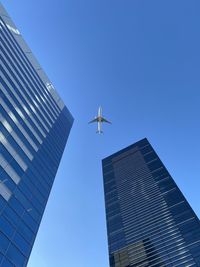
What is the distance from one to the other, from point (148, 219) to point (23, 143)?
202ft

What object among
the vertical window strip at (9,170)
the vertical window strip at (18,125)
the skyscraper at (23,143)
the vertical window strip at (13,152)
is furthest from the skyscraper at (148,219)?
the vertical window strip at (9,170)

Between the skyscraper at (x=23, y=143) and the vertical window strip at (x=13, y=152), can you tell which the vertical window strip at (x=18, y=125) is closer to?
the skyscraper at (x=23, y=143)

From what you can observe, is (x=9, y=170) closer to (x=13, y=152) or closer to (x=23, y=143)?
(x=13, y=152)

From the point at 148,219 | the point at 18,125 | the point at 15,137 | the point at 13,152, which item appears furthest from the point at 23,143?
the point at 148,219

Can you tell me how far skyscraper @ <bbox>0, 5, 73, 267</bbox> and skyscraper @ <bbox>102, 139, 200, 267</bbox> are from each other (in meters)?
39.2

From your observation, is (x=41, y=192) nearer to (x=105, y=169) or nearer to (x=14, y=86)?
(x=14, y=86)

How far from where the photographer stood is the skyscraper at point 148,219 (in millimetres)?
72312

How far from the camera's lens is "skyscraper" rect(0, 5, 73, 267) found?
104ft

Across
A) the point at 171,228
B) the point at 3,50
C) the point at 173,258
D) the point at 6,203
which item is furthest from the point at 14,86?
the point at 171,228

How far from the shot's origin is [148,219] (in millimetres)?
90562

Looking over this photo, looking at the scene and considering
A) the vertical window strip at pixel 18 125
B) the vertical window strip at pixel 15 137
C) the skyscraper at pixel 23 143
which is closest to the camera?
the skyscraper at pixel 23 143

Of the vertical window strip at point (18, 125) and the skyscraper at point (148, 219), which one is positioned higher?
the skyscraper at point (148, 219)

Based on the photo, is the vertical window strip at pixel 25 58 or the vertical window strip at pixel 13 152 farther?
the vertical window strip at pixel 25 58

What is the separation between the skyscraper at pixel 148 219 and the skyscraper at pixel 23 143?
128 feet
